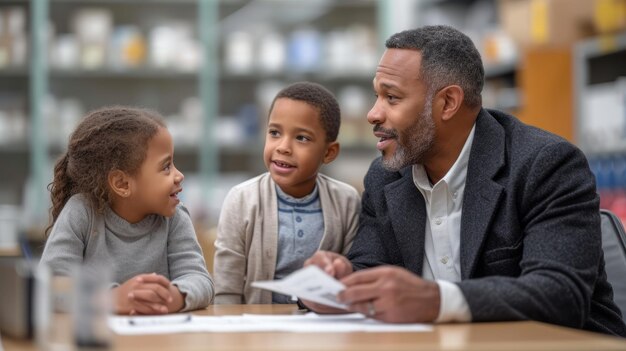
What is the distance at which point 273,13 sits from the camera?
7.39m

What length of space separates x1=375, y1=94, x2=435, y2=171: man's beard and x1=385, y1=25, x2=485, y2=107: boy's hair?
0.05 metres

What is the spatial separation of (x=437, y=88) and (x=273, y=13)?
5355 mm

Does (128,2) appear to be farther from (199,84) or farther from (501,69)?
(501,69)

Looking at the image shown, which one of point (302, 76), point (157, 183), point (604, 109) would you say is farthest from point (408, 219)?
point (302, 76)

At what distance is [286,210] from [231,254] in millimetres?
175

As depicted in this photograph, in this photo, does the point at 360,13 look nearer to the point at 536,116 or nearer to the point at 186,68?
the point at 186,68

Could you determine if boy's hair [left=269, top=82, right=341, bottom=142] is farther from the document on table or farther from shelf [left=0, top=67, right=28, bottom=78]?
shelf [left=0, top=67, right=28, bottom=78]

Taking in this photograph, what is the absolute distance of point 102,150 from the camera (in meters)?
2.09

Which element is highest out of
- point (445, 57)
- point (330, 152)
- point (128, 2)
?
point (128, 2)

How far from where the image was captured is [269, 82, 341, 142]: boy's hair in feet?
8.08

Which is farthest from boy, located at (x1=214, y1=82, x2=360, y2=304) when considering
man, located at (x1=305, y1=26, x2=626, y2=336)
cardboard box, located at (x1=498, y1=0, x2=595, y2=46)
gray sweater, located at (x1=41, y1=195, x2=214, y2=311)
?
cardboard box, located at (x1=498, y1=0, x2=595, y2=46)

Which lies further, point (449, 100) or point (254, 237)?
point (254, 237)

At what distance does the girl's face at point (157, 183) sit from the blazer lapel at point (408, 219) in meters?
0.46

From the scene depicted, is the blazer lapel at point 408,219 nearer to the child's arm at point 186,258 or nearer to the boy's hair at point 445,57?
the boy's hair at point 445,57
